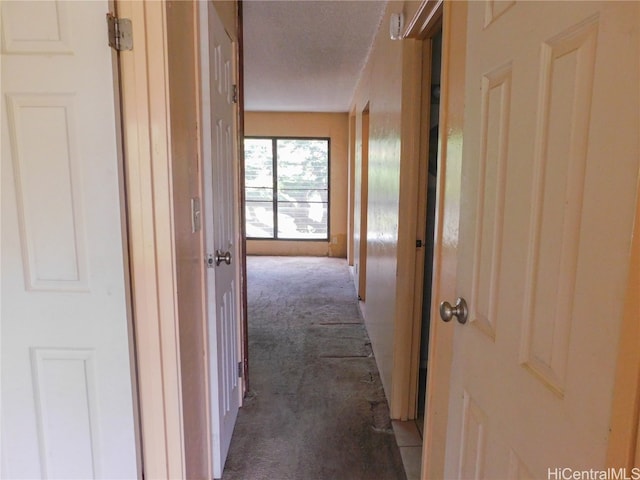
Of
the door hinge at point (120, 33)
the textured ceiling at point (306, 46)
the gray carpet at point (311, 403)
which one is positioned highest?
the textured ceiling at point (306, 46)

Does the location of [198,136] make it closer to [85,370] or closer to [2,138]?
[2,138]

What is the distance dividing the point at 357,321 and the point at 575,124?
3.23 metres

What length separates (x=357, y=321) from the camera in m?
3.70

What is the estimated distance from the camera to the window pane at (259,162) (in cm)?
659

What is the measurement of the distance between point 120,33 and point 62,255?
24.6 inches

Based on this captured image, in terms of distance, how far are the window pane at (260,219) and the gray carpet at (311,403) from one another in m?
2.74

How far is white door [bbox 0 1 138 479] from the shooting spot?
1062 millimetres

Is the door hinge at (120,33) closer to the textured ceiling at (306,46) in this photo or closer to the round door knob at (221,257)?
the round door knob at (221,257)

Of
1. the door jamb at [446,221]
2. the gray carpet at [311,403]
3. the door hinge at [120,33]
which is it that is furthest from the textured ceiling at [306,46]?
the gray carpet at [311,403]

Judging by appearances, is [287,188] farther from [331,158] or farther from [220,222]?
[220,222]

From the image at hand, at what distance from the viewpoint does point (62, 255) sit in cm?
113

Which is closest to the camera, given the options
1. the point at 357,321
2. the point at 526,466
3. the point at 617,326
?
the point at 617,326

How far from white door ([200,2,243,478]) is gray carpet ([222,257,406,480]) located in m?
0.18

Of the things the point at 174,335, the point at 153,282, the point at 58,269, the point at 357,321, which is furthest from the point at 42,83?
the point at 357,321
